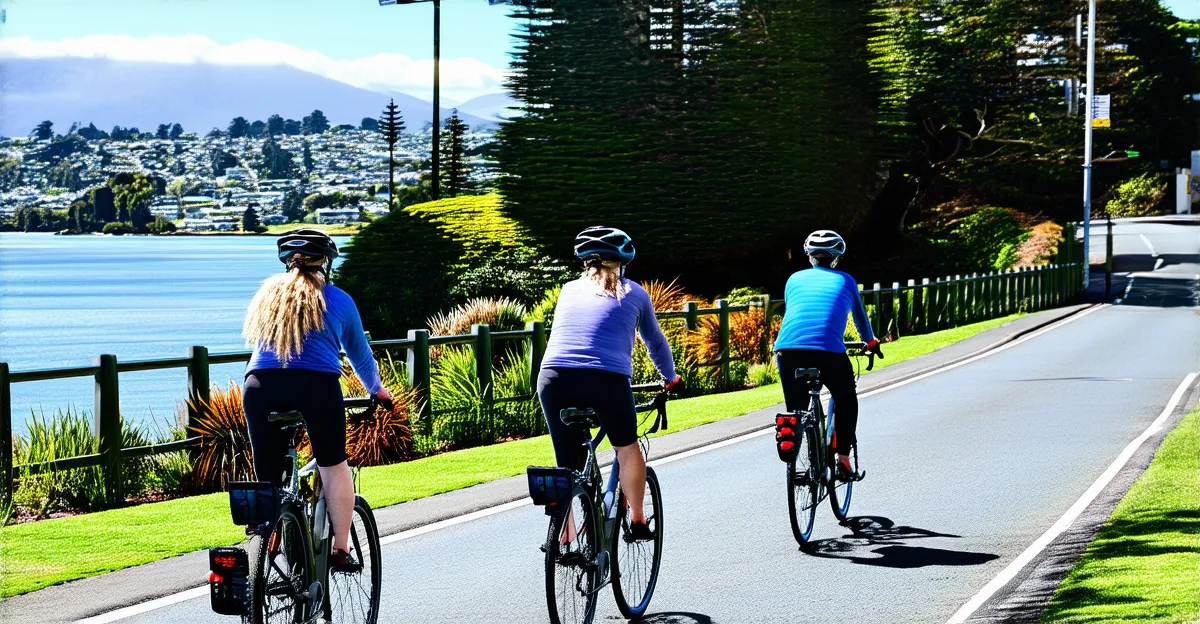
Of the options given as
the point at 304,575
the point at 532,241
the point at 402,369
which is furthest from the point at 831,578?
the point at 532,241

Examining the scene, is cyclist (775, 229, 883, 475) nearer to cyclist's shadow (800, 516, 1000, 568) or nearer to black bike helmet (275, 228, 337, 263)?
cyclist's shadow (800, 516, 1000, 568)

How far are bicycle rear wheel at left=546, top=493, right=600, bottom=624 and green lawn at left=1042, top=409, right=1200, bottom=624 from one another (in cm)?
248

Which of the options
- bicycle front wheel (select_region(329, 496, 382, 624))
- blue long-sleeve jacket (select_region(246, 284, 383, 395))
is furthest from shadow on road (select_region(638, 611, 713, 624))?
blue long-sleeve jacket (select_region(246, 284, 383, 395))

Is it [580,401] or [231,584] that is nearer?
[231,584]

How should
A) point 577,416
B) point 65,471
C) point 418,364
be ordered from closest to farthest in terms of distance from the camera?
point 577,416, point 65,471, point 418,364

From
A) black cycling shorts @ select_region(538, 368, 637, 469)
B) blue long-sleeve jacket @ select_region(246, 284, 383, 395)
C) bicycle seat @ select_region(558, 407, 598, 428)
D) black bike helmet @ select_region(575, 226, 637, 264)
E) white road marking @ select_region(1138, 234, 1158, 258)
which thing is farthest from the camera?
white road marking @ select_region(1138, 234, 1158, 258)

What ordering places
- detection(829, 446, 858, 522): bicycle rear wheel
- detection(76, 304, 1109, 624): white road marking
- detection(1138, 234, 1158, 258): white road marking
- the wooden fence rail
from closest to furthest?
detection(76, 304, 1109, 624): white road marking
detection(829, 446, 858, 522): bicycle rear wheel
the wooden fence rail
detection(1138, 234, 1158, 258): white road marking

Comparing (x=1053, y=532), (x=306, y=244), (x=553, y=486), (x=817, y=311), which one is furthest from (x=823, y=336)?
(x=306, y=244)

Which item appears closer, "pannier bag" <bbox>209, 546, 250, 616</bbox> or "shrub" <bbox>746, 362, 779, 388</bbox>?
"pannier bag" <bbox>209, 546, 250, 616</bbox>

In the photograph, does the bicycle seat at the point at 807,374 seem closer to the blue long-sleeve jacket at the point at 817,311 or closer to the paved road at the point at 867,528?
the blue long-sleeve jacket at the point at 817,311

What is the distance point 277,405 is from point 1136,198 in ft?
376

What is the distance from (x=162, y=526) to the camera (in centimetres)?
1087

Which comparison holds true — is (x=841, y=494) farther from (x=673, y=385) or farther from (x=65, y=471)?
(x=65, y=471)

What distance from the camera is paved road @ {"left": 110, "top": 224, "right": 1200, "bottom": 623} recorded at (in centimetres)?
791
